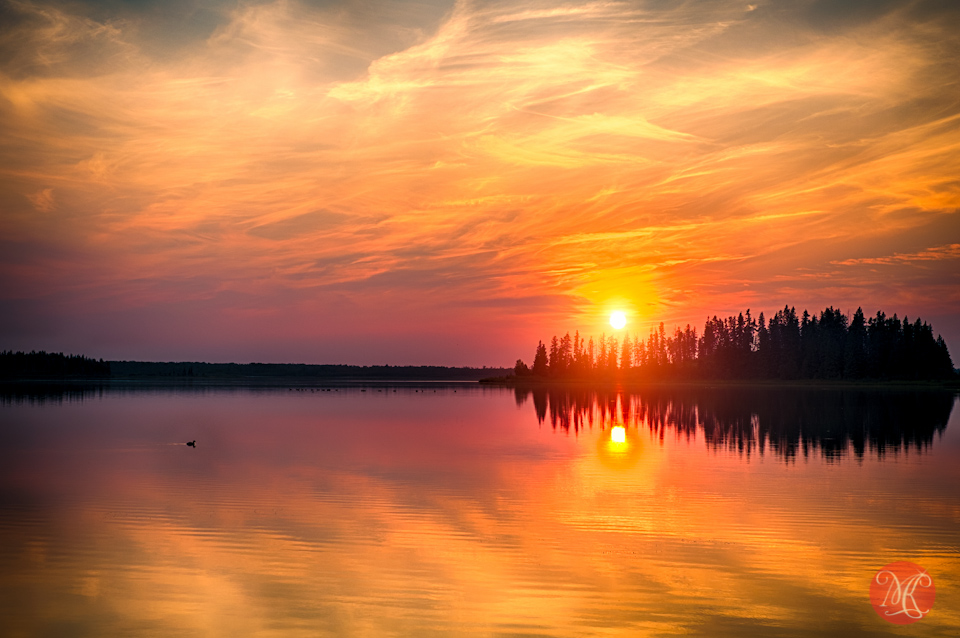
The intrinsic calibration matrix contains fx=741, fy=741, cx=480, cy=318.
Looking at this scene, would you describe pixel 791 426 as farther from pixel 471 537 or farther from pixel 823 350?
pixel 823 350

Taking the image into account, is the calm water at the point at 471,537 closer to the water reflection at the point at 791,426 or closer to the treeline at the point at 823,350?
the water reflection at the point at 791,426

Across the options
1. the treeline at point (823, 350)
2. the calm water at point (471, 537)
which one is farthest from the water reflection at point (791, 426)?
the treeline at point (823, 350)

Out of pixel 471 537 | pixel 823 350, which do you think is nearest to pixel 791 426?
pixel 471 537

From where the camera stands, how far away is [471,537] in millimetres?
17781

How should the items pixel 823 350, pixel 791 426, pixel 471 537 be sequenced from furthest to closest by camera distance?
pixel 823 350 < pixel 791 426 < pixel 471 537

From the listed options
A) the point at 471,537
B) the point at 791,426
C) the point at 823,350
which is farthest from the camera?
the point at 823,350

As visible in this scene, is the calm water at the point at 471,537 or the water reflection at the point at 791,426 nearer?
the calm water at the point at 471,537

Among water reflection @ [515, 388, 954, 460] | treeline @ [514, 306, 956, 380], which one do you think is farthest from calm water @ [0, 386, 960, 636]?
treeline @ [514, 306, 956, 380]

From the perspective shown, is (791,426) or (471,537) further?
(791,426)

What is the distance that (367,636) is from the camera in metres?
11.4

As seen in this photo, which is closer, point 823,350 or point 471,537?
point 471,537

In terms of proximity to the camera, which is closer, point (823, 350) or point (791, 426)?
point (791, 426)

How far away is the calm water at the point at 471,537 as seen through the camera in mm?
12328

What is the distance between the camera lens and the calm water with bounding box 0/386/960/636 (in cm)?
1233
